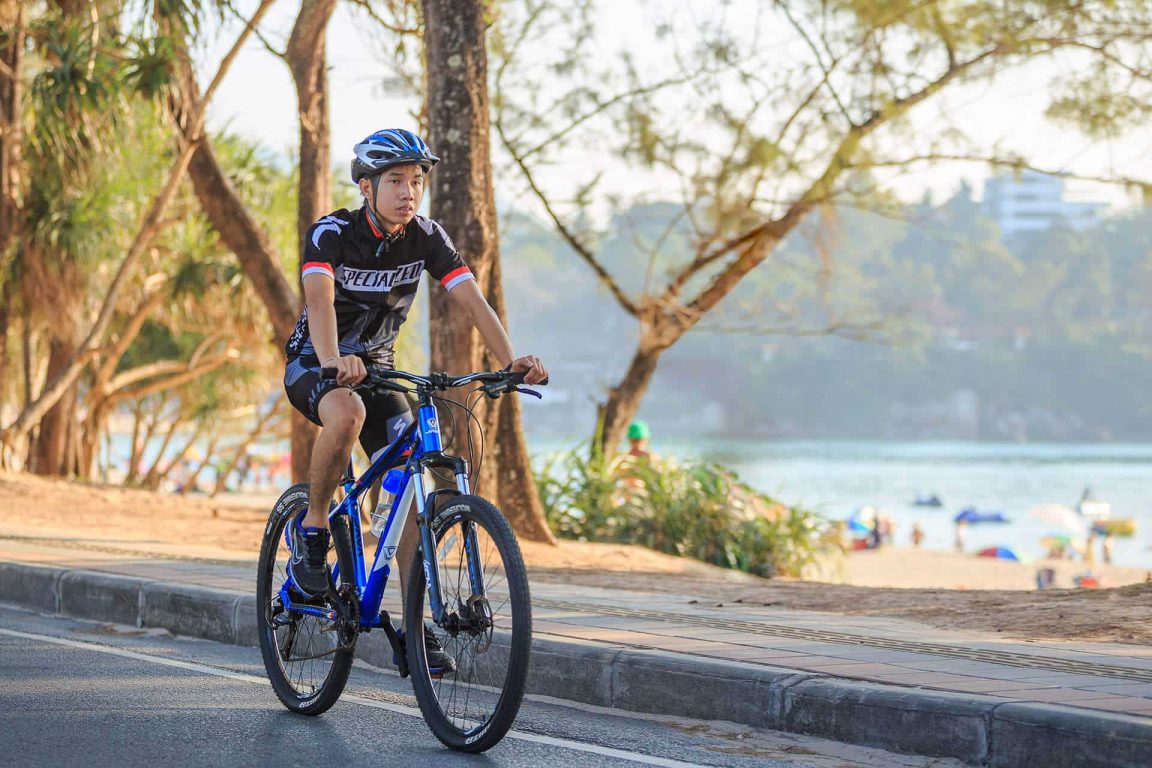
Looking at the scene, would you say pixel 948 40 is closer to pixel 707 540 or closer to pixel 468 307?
pixel 707 540

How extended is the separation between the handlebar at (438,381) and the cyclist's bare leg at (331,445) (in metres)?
0.09

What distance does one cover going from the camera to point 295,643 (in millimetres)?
5551

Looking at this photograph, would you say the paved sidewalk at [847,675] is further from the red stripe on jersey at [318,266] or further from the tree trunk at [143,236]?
the tree trunk at [143,236]

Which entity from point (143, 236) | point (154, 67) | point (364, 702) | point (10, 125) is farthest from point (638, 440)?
point (364, 702)

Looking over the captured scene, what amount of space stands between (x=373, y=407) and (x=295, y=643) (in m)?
1.01

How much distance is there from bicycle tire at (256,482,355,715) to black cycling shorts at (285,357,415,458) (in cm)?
34

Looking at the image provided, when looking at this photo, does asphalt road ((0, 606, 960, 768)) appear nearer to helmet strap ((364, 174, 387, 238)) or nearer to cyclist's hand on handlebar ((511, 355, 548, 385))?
cyclist's hand on handlebar ((511, 355, 548, 385))

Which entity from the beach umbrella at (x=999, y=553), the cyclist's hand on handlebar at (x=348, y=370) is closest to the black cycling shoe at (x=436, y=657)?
the cyclist's hand on handlebar at (x=348, y=370)

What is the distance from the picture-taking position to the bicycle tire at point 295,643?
17.3 feet

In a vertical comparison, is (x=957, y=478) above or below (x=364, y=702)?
above

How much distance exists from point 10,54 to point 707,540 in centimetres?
1076

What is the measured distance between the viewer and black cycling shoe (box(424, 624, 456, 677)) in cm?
475

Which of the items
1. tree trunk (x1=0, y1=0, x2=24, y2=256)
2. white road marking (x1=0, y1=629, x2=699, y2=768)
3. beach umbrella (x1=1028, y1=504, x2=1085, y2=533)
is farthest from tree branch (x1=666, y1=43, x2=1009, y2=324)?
beach umbrella (x1=1028, y1=504, x2=1085, y2=533)

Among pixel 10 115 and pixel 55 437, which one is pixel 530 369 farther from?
pixel 55 437
